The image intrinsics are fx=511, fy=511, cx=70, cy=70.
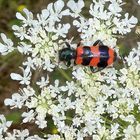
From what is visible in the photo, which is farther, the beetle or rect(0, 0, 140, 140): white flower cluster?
rect(0, 0, 140, 140): white flower cluster

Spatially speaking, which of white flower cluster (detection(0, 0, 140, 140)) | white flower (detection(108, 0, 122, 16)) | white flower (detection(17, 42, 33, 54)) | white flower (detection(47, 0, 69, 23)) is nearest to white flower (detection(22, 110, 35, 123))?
white flower cluster (detection(0, 0, 140, 140))

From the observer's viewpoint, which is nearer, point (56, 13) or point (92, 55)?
point (92, 55)

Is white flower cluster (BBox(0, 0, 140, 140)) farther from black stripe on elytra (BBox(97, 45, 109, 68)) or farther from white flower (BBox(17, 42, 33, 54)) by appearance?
black stripe on elytra (BBox(97, 45, 109, 68))

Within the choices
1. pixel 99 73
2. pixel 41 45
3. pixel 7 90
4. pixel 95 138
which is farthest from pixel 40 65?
pixel 7 90

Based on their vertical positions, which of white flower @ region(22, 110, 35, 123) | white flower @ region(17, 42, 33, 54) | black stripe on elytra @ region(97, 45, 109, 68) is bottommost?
white flower @ region(22, 110, 35, 123)

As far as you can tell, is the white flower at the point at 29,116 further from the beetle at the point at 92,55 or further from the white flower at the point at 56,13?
the white flower at the point at 56,13

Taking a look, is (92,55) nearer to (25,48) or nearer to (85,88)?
(85,88)

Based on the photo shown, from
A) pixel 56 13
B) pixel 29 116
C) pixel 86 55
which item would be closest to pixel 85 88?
pixel 86 55

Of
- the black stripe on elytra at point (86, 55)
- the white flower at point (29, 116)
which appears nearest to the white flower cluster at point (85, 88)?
the white flower at point (29, 116)
